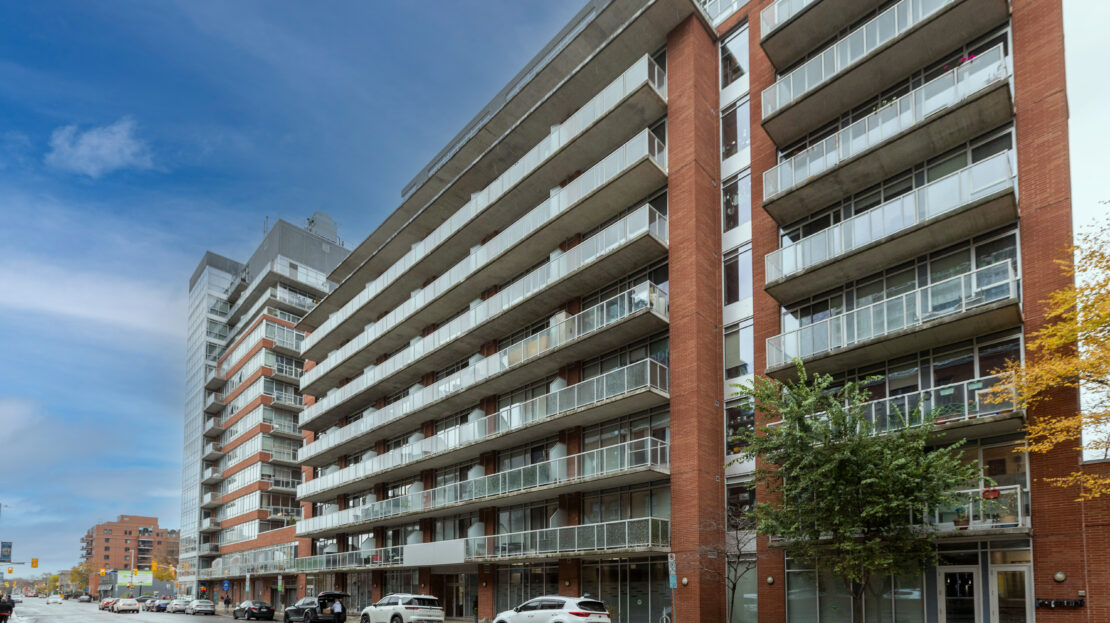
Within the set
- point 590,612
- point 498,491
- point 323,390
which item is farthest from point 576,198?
point 323,390

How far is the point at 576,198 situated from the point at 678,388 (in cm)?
942

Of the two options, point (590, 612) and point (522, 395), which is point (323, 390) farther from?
point (590, 612)

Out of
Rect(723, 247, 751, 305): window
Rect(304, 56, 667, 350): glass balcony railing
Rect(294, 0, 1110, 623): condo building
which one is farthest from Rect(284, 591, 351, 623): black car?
Rect(723, 247, 751, 305): window

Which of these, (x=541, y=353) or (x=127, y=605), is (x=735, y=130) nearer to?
(x=541, y=353)

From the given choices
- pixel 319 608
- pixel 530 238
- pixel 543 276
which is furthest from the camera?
pixel 319 608

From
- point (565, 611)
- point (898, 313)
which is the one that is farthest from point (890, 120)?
point (565, 611)

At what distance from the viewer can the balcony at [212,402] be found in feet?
279

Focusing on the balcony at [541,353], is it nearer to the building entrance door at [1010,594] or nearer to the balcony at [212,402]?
the building entrance door at [1010,594]

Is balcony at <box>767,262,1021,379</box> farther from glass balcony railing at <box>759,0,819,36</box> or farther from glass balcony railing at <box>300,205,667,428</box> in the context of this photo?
glass balcony railing at <box>759,0,819,36</box>

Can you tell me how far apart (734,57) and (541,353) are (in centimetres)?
1352

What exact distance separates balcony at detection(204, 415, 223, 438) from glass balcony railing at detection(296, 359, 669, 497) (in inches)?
1757

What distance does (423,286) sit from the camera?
46.0 m

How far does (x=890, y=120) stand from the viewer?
23031mm

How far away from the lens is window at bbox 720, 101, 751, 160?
28.8 metres
